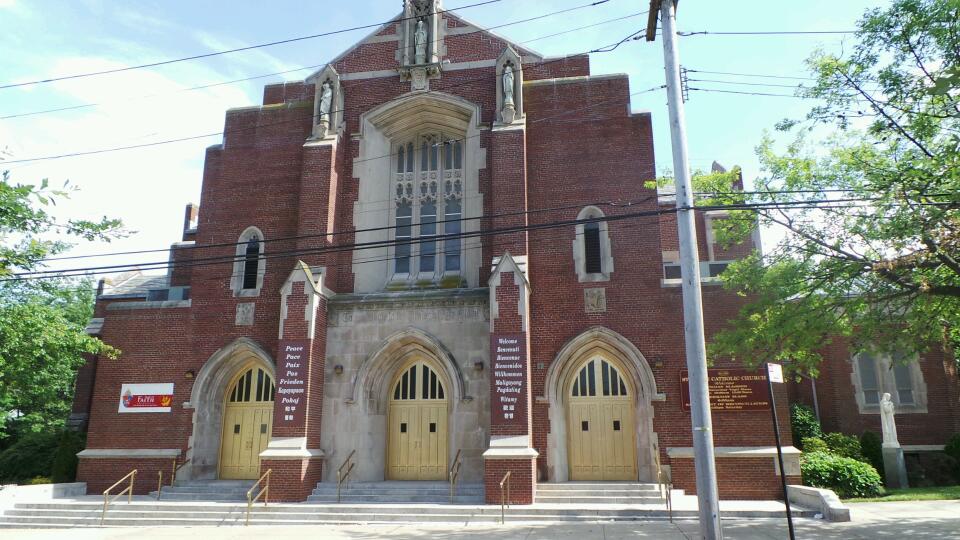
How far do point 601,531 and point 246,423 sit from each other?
35.1 ft

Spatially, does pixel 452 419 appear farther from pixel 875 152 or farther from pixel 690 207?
pixel 875 152

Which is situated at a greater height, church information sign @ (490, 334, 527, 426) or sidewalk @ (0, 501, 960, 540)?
church information sign @ (490, 334, 527, 426)

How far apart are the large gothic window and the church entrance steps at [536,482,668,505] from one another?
6487 millimetres

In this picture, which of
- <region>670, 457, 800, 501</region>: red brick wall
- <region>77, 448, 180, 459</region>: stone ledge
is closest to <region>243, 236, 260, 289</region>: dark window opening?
<region>77, 448, 180, 459</region>: stone ledge

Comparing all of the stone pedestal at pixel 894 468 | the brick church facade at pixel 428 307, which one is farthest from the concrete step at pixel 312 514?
the stone pedestal at pixel 894 468

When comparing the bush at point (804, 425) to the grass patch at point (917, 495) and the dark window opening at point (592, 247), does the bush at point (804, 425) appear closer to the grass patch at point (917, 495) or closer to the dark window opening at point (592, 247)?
the grass patch at point (917, 495)

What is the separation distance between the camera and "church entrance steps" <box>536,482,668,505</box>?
14.7 m

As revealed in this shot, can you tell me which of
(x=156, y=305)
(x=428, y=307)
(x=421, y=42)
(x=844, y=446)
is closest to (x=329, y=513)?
(x=428, y=307)

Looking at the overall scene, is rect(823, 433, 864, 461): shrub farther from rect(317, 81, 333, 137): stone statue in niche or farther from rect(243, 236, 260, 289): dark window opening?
rect(243, 236, 260, 289): dark window opening

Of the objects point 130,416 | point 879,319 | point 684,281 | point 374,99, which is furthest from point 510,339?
point 130,416

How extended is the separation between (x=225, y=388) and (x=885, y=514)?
1604 centimetres

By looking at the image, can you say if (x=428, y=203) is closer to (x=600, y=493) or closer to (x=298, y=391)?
(x=298, y=391)

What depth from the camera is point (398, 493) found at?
15703 millimetres

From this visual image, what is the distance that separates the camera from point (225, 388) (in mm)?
18781
